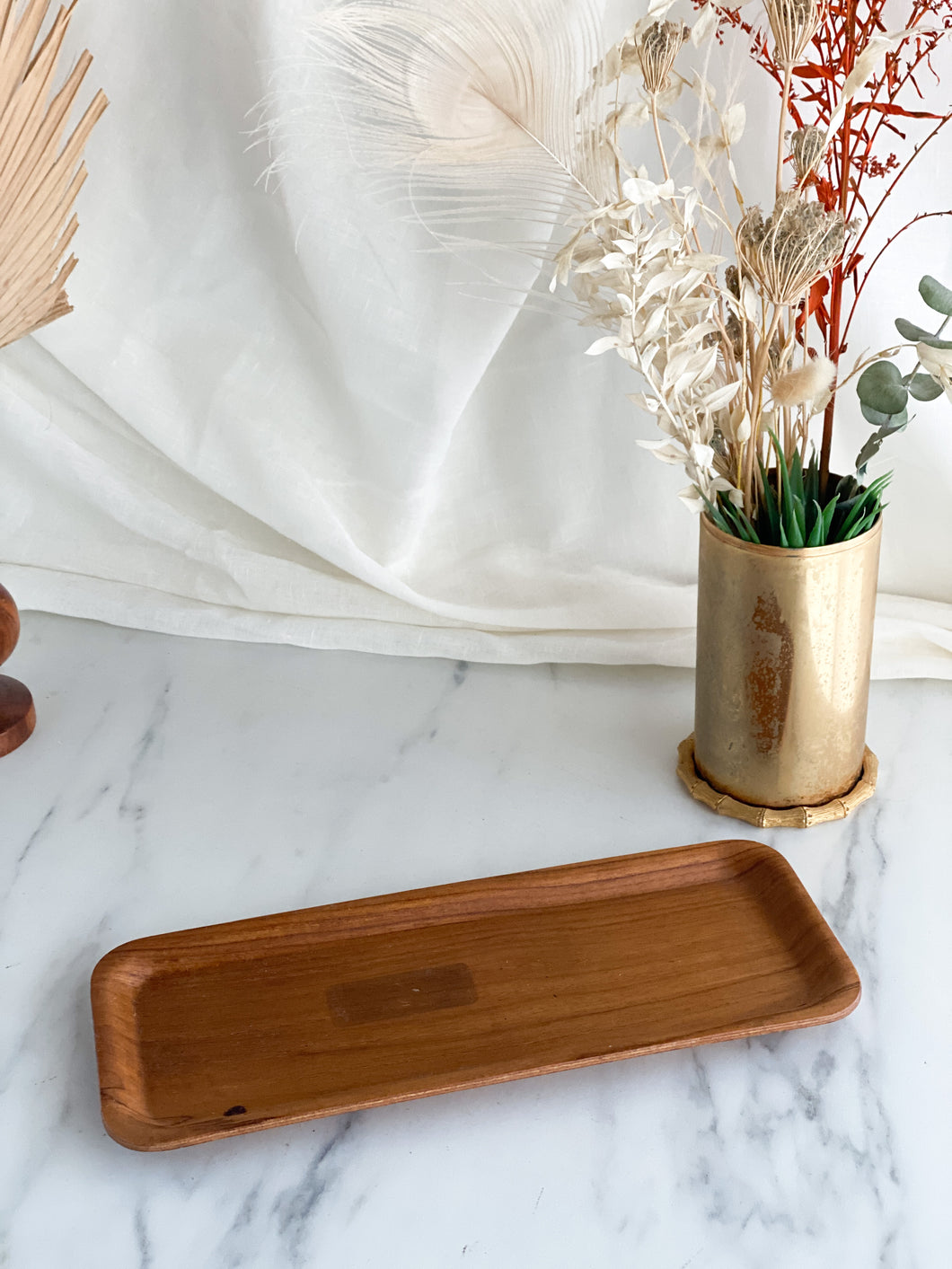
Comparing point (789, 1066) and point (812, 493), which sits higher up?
point (812, 493)

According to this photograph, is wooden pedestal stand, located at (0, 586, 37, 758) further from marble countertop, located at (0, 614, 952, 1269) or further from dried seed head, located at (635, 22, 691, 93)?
dried seed head, located at (635, 22, 691, 93)

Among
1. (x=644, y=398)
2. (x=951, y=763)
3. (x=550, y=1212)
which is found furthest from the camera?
(x=951, y=763)

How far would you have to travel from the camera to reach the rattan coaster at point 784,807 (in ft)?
2.64

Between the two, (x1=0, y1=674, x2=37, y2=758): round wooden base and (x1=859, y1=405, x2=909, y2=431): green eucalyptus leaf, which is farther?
(x1=0, y1=674, x2=37, y2=758): round wooden base

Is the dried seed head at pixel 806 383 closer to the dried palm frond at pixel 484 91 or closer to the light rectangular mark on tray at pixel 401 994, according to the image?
the dried palm frond at pixel 484 91

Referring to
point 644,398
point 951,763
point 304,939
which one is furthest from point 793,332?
point 304,939

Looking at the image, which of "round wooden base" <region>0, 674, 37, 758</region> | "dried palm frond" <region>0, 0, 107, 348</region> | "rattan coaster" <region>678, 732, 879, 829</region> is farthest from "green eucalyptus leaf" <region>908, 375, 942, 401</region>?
"round wooden base" <region>0, 674, 37, 758</region>

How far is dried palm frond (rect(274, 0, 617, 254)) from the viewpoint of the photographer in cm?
69

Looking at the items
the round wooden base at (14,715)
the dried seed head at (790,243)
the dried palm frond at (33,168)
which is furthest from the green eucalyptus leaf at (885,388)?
the round wooden base at (14,715)

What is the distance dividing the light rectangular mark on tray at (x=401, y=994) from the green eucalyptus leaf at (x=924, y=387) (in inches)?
16.3

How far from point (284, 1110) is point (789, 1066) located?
0.84 ft

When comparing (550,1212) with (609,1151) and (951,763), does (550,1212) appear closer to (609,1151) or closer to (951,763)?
(609,1151)

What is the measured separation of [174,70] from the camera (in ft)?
2.97

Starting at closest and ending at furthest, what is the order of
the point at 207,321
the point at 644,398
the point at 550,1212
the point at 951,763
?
the point at 550,1212 < the point at 644,398 < the point at 951,763 < the point at 207,321
